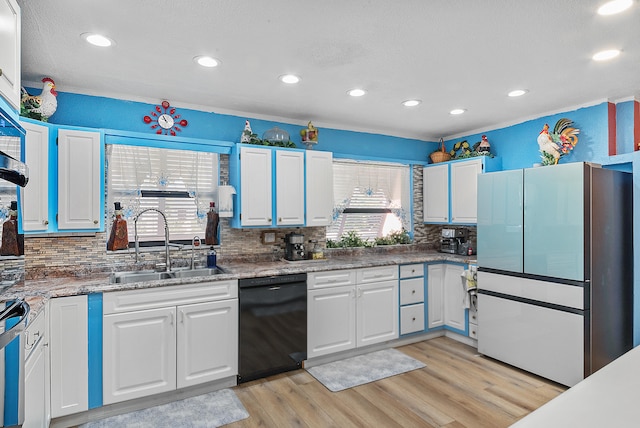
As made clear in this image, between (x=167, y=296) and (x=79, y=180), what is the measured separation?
3.59 ft

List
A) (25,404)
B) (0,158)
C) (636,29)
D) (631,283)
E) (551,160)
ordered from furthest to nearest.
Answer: (551,160)
(631,283)
(636,29)
(25,404)
(0,158)

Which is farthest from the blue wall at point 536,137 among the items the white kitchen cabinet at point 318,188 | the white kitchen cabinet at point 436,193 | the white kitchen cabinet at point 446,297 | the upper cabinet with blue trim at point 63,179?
the upper cabinet with blue trim at point 63,179

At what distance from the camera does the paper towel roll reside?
3430 millimetres

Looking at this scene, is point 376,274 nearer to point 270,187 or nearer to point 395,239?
point 395,239

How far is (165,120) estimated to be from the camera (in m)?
3.38

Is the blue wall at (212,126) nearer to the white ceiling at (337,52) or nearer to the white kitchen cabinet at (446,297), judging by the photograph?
the white ceiling at (337,52)

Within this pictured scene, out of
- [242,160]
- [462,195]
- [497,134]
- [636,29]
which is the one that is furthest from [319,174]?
[636,29]

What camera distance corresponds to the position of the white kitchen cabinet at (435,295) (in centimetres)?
420

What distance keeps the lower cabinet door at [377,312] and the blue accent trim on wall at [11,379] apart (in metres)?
2.67

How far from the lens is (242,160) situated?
3.43 meters

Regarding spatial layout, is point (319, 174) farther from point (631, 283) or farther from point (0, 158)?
point (631, 283)

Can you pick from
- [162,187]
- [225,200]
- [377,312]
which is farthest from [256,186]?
[377,312]

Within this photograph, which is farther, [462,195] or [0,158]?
[462,195]

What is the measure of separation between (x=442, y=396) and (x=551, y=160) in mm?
2358
